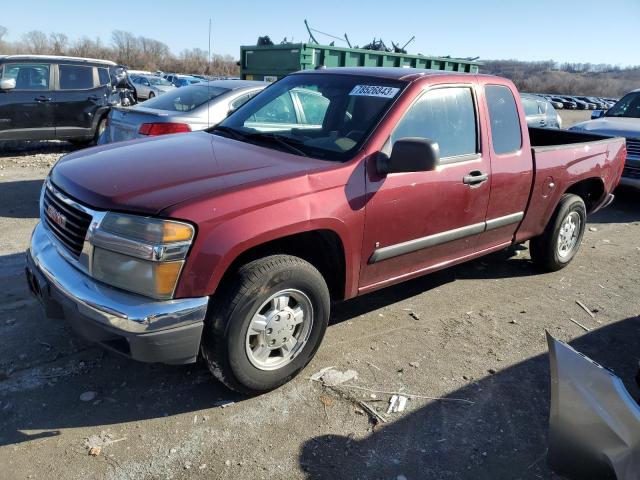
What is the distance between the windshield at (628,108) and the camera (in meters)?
10.0

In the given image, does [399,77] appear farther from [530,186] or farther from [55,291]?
[55,291]

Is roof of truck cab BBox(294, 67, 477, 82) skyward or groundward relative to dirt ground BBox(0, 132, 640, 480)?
skyward

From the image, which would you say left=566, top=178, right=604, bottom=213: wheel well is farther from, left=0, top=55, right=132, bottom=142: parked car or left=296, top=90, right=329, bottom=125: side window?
left=0, top=55, right=132, bottom=142: parked car

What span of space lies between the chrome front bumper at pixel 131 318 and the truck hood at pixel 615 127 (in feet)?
25.6

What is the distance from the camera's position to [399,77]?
12.4 feet

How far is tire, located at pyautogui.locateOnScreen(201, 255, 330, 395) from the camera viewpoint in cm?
280

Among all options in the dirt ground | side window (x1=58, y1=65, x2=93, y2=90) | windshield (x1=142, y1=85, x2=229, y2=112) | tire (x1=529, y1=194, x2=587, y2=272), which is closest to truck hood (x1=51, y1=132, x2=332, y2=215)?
the dirt ground

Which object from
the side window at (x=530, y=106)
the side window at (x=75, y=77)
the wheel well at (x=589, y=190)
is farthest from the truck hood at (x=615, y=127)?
the side window at (x=75, y=77)

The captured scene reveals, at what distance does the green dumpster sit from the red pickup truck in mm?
6644

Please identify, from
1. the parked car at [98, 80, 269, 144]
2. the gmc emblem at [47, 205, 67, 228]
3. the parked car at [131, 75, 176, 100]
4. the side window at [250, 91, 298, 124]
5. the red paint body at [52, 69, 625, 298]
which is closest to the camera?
the red paint body at [52, 69, 625, 298]

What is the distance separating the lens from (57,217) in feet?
10.0

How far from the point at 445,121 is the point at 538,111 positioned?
10120 mm

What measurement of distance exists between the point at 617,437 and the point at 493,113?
9.26 feet

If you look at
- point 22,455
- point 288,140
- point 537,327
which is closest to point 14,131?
point 288,140
